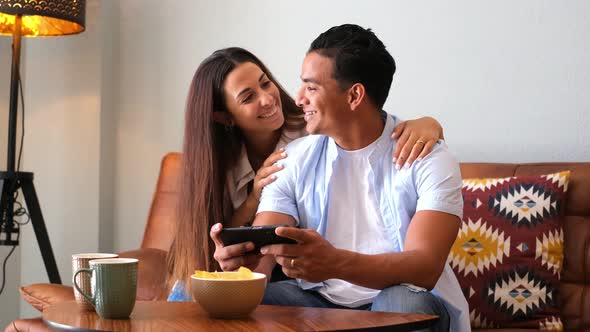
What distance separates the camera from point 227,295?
1354 millimetres

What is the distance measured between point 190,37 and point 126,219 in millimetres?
821

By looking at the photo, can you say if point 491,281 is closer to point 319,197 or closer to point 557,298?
point 557,298

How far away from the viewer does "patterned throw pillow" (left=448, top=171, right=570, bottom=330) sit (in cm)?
208

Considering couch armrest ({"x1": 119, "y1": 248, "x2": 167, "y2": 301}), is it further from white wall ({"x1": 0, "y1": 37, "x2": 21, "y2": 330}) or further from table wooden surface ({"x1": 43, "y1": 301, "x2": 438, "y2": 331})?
white wall ({"x1": 0, "y1": 37, "x2": 21, "y2": 330})

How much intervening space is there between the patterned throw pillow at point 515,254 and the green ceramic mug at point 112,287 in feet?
3.44

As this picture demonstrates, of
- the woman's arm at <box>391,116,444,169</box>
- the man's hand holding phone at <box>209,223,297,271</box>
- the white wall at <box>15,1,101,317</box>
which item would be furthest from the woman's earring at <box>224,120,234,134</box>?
the white wall at <box>15,1,101,317</box>

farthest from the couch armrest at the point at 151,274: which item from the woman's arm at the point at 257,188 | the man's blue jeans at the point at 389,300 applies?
the man's blue jeans at the point at 389,300

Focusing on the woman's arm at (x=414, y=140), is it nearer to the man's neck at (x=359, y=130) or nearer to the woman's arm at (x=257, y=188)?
the man's neck at (x=359, y=130)

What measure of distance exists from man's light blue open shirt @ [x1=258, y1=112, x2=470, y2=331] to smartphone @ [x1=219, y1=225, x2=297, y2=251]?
0.37 m

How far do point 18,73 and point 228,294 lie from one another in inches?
75.1

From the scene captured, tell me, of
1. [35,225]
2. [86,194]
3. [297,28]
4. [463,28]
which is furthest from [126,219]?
[463,28]

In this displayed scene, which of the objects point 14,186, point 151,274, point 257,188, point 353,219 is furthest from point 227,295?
point 14,186

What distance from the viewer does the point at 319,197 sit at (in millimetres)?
1908

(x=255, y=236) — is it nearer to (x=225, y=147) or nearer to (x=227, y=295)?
(x=227, y=295)
